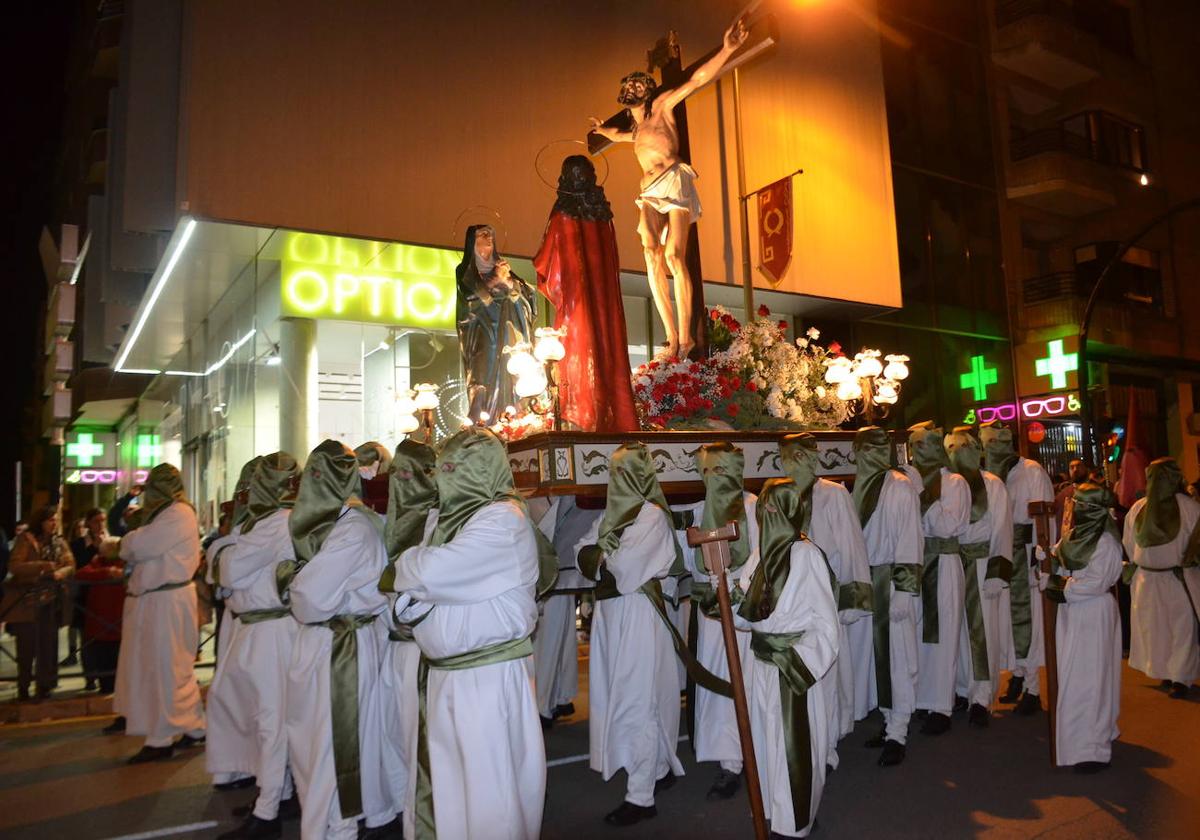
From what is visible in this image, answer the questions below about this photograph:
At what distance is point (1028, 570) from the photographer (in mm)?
8375

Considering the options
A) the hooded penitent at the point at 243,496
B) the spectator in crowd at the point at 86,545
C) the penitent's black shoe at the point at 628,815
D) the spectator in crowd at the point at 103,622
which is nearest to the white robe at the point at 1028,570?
the penitent's black shoe at the point at 628,815

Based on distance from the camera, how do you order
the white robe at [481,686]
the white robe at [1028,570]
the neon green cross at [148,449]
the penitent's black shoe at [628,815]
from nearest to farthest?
the white robe at [481,686], the penitent's black shoe at [628,815], the white robe at [1028,570], the neon green cross at [148,449]

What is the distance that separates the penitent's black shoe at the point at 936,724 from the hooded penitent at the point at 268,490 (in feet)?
16.2

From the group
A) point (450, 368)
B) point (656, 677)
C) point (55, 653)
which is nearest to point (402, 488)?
point (656, 677)

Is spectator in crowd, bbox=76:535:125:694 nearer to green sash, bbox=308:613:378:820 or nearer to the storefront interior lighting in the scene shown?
the storefront interior lighting

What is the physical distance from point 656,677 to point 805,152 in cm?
1111

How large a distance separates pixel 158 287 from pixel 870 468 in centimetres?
953

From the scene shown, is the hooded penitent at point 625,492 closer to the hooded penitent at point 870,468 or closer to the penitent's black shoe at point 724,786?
the penitent's black shoe at point 724,786

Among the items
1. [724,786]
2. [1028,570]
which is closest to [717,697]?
[724,786]

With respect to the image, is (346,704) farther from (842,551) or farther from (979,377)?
(979,377)

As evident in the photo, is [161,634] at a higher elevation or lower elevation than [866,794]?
higher

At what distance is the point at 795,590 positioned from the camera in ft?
16.2

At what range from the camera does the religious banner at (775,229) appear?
43.1ft

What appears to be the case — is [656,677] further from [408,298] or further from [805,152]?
[805,152]
